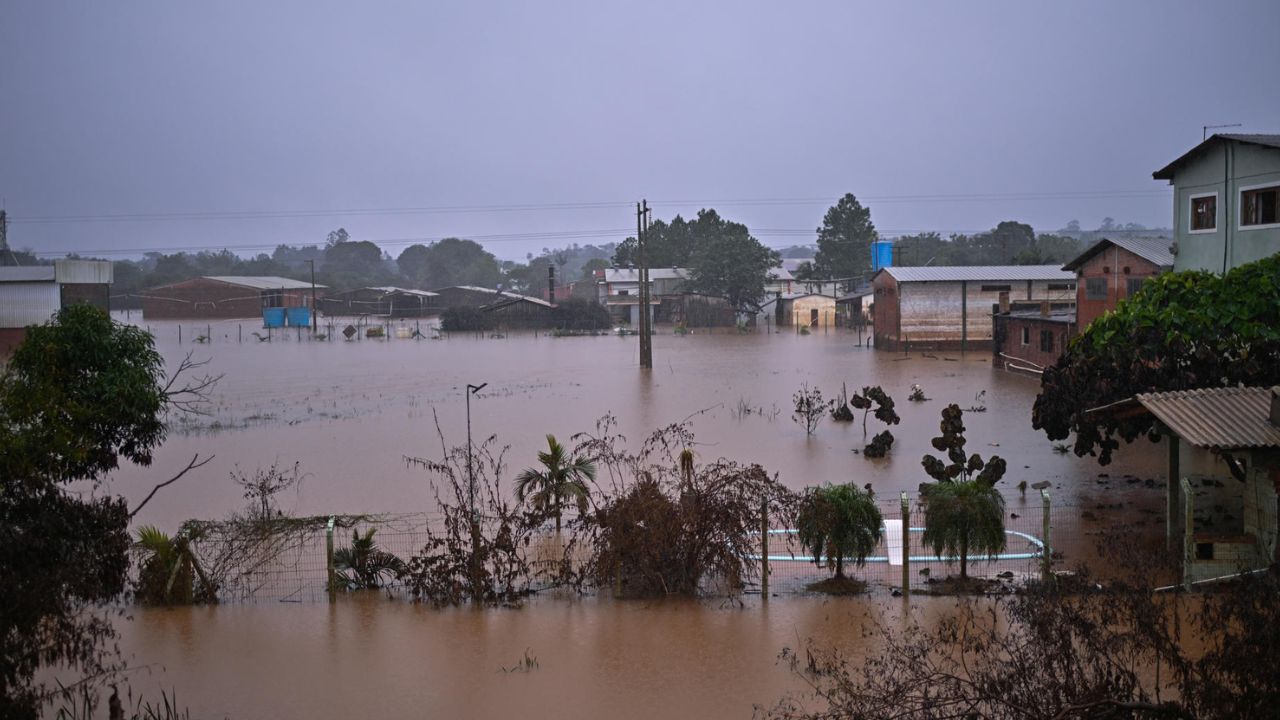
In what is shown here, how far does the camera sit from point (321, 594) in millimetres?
12516

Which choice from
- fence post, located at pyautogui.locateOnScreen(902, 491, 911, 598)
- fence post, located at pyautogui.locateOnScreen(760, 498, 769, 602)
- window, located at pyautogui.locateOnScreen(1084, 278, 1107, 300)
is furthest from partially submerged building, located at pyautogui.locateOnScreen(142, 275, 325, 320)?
fence post, located at pyautogui.locateOnScreen(902, 491, 911, 598)

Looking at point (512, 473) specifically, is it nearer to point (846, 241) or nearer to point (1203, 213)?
point (1203, 213)

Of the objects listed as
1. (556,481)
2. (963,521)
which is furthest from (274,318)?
(963,521)

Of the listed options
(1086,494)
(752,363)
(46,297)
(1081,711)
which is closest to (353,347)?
(46,297)

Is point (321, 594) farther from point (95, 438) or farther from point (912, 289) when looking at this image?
point (912, 289)

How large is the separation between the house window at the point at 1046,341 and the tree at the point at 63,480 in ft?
96.8

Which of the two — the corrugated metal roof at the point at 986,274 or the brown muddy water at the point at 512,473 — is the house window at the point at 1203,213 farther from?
the corrugated metal roof at the point at 986,274

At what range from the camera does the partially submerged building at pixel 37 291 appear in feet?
148

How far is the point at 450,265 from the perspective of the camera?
144000 mm

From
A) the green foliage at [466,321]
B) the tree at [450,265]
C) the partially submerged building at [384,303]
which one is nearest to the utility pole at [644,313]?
the green foliage at [466,321]

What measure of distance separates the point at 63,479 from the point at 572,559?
5766mm

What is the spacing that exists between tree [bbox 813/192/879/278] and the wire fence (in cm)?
7432

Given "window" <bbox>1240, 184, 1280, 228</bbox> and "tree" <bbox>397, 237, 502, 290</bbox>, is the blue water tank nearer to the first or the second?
"window" <bbox>1240, 184, 1280, 228</bbox>

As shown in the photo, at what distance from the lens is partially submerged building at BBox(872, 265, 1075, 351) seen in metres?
45.9
